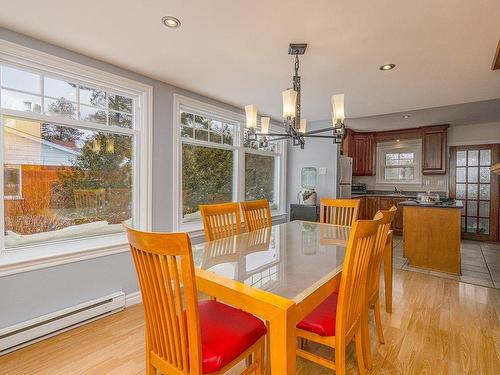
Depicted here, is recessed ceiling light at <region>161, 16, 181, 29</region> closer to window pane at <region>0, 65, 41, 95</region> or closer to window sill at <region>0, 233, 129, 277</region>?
window pane at <region>0, 65, 41, 95</region>

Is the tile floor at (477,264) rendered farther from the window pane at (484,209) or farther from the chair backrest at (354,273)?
the chair backrest at (354,273)

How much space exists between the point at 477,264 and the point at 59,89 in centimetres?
556

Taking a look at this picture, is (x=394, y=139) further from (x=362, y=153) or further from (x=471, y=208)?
(x=471, y=208)

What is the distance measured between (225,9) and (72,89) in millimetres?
1576

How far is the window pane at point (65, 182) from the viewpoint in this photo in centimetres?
206

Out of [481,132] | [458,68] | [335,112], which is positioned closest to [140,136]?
[335,112]

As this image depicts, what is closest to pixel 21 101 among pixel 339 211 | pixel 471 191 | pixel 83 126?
pixel 83 126

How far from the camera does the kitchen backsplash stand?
18.1ft

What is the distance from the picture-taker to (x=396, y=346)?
1.92m

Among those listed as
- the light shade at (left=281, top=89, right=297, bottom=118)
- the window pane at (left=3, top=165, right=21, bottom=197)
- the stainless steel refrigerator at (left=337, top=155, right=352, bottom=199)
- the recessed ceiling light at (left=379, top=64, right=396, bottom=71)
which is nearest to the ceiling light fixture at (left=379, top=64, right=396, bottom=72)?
the recessed ceiling light at (left=379, top=64, right=396, bottom=71)

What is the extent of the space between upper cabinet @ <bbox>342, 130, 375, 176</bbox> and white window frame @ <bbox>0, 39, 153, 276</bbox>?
490 centimetres

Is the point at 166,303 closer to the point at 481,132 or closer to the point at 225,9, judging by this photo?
the point at 225,9

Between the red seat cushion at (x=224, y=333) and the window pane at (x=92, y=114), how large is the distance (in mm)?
2001

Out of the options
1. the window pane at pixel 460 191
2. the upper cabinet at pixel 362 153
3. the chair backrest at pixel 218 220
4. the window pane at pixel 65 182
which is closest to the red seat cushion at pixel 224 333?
the chair backrest at pixel 218 220
